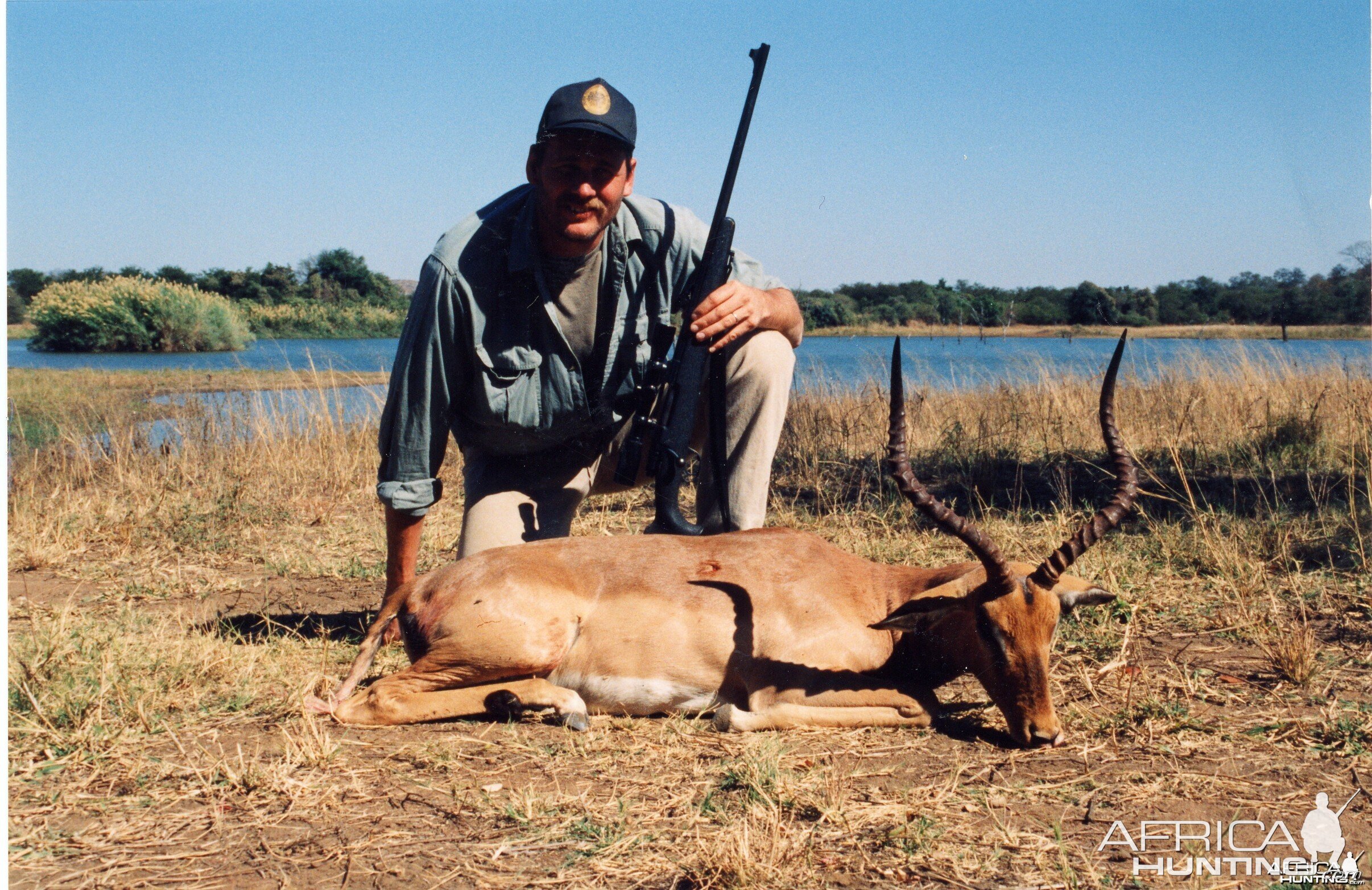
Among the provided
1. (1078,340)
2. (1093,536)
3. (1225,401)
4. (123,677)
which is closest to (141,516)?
(123,677)

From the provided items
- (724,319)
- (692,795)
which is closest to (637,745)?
(692,795)

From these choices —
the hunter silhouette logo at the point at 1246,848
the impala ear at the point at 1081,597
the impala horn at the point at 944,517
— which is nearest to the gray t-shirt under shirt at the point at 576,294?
the impala horn at the point at 944,517

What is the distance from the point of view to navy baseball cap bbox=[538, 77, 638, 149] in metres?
4.20

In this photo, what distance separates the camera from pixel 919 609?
3.48 meters

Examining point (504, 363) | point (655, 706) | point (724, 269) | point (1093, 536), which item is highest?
point (724, 269)

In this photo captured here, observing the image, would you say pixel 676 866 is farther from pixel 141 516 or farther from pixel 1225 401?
pixel 1225 401

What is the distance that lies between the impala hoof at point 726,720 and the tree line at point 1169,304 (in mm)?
5991

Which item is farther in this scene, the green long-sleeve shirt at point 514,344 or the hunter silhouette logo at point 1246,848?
the green long-sleeve shirt at point 514,344

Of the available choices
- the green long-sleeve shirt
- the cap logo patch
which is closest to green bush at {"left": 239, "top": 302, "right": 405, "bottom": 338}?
the green long-sleeve shirt

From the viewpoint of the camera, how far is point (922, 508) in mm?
3338

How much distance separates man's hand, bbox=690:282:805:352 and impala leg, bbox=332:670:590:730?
5.22 ft

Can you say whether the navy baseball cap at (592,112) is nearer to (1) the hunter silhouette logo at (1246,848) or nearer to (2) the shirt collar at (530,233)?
(2) the shirt collar at (530,233)

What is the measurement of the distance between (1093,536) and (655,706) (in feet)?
5.26

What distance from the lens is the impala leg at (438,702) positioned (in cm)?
351
